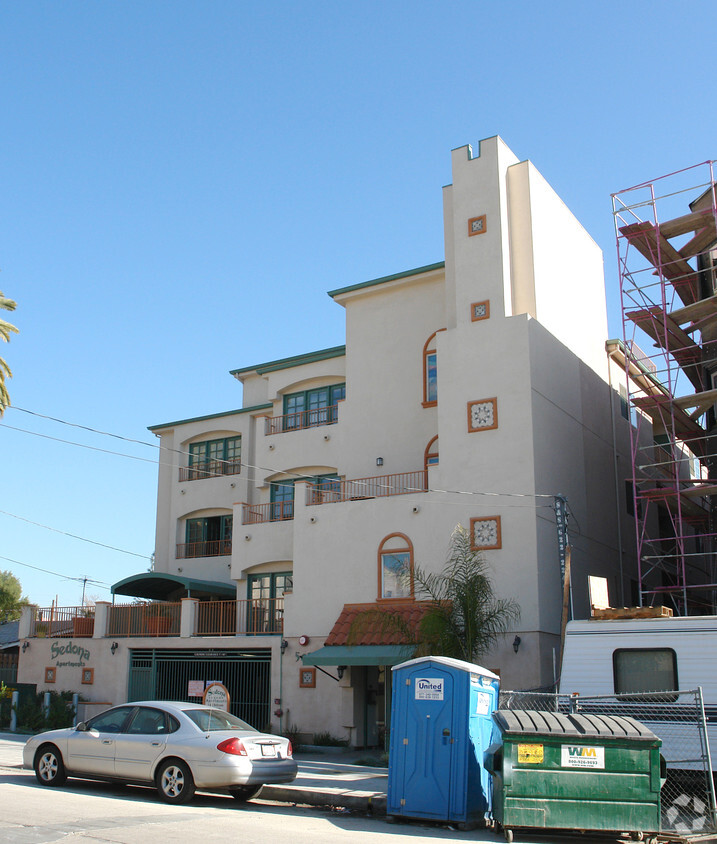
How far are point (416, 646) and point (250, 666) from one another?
6.19 metres

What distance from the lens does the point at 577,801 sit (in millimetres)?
10477

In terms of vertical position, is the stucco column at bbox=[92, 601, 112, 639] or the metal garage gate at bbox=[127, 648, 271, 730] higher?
the stucco column at bbox=[92, 601, 112, 639]

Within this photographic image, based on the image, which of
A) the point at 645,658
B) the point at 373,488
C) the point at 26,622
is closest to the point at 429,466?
the point at 373,488

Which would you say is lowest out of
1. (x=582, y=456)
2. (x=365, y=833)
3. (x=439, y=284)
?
(x=365, y=833)

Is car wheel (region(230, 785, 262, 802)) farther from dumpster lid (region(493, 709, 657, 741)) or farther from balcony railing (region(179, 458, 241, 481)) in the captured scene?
balcony railing (region(179, 458, 241, 481))

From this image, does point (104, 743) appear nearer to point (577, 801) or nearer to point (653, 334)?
point (577, 801)

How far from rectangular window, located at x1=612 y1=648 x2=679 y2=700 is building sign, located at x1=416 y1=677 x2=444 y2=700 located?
336cm

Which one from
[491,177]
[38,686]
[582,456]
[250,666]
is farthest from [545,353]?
[38,686]

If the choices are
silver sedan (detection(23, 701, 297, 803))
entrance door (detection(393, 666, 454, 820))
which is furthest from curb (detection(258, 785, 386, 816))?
entrance door (detection(393, 666, 454, 820))

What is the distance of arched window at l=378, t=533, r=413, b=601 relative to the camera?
2305 cm

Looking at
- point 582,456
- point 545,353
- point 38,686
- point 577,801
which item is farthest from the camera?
Result: point 38,686

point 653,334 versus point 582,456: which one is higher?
point 653,334

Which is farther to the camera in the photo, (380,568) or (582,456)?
(582,456)

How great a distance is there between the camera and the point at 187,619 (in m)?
25.9
